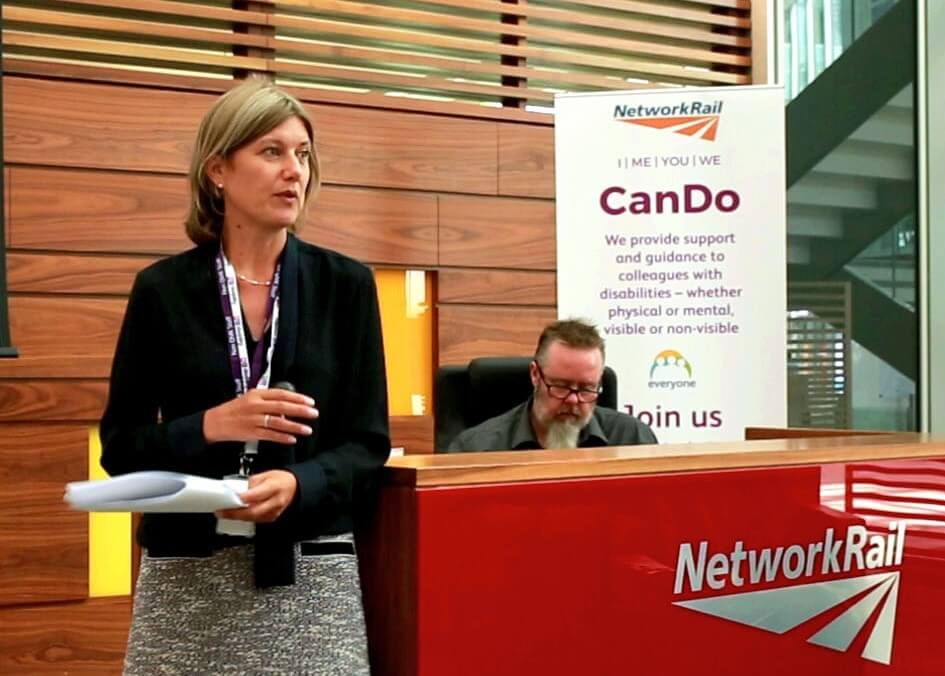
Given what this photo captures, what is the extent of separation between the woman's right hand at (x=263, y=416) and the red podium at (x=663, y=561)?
20cm

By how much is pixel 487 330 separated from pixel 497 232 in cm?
43

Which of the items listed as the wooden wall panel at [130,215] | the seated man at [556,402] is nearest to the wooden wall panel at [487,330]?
the wooden wall panel at [130,215]

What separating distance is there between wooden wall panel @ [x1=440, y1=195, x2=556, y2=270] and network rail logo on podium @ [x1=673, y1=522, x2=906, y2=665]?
330cm

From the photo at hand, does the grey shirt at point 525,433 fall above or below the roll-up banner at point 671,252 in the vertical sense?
below

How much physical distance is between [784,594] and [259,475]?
91cm

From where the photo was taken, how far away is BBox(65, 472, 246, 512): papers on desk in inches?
52.1

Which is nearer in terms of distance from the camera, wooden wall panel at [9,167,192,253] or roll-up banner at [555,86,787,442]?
wooden wall panel at [9,167,192,253]

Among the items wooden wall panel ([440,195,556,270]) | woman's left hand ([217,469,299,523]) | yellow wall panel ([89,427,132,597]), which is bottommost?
yellow wall panel ([89,427,132,597])

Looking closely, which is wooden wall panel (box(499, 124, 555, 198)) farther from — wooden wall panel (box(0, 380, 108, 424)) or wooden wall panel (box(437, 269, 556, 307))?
wooden wall panel (box(0, 380, 108, 424))

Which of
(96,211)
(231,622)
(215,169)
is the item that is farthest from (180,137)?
(231,622)

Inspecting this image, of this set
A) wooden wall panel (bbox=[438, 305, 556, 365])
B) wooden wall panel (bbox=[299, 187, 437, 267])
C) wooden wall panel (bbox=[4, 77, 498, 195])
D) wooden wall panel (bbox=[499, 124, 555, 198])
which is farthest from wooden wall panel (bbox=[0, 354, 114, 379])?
wooden wall panel (bbox=[499, 124, 555, 198])

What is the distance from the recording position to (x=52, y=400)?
14.5 ft

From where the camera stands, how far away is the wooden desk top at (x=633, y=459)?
158cm

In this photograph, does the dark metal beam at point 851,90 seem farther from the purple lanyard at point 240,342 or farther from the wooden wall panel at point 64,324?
the purple lanyard at point 240,342
